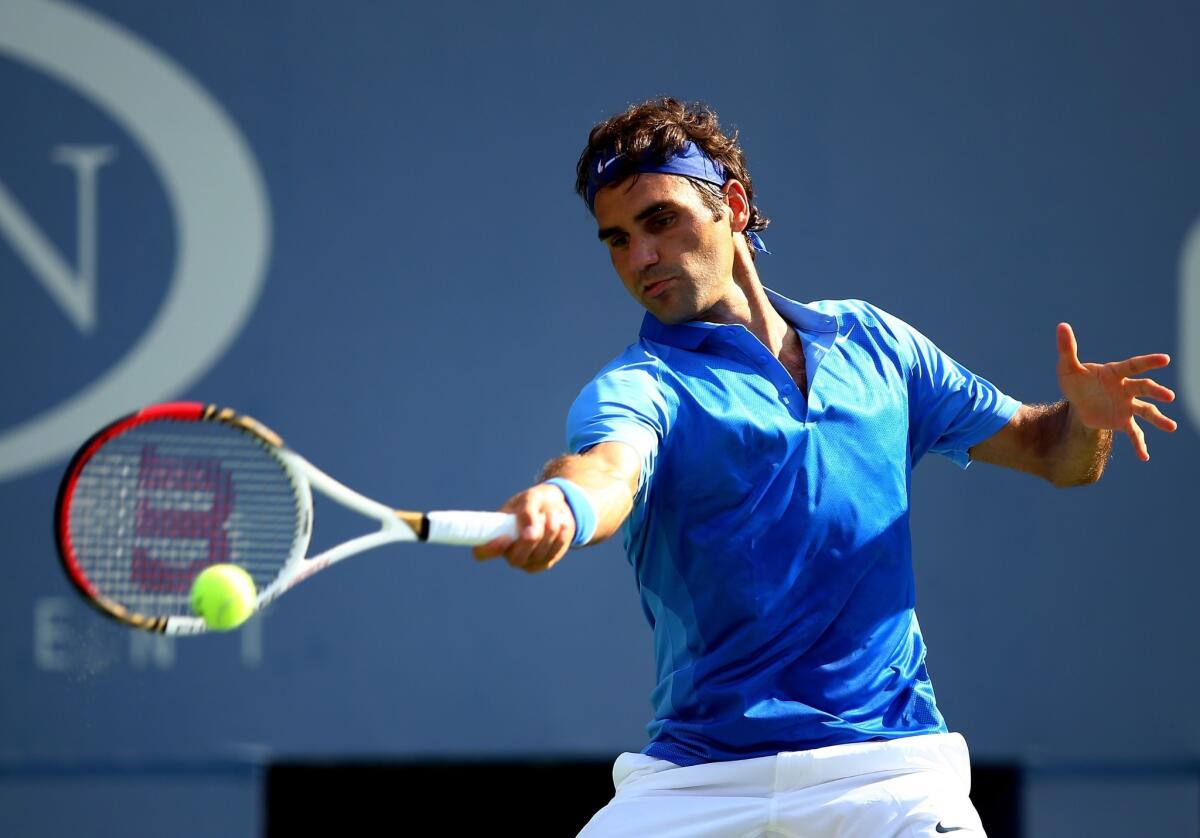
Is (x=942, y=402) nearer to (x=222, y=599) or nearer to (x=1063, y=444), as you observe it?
(x=1063, y=444)

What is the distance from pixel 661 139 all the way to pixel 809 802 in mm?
1264

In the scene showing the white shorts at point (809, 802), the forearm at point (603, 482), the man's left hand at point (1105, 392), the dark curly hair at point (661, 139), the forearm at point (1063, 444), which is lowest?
the white shorts at point (809, 802)

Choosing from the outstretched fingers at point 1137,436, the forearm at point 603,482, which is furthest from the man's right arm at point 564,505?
the outstretched fingers at point 1137,436

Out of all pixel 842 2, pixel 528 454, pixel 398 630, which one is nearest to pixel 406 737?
pixel 398 630

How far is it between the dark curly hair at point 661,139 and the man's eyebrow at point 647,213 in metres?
0.09

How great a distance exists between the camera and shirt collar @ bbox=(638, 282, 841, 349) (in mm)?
Result: 3131

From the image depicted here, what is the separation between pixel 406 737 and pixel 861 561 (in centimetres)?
229

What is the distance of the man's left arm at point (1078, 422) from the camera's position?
10.6ft

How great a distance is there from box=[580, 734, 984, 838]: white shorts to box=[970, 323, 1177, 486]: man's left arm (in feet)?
2.40

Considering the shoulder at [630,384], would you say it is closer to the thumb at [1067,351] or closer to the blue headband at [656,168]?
the blue headband at [656,168]

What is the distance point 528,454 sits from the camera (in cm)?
505

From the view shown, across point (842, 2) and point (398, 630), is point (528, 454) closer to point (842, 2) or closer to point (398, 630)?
point (398, 630)

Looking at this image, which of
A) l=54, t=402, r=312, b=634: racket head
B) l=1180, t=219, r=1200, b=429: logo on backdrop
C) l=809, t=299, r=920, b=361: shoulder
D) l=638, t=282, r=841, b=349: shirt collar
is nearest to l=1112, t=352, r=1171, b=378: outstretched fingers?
l=809, t=299, r=920, b=361: shoulder

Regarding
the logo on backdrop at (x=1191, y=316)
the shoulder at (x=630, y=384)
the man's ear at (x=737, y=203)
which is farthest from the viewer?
the logo on backdrop at (x=1191, y=316)
